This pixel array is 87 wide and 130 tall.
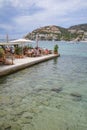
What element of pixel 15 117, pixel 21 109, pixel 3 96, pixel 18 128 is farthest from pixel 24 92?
pixel 18 128

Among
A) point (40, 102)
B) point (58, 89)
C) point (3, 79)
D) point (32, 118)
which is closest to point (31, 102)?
point (40, 102)

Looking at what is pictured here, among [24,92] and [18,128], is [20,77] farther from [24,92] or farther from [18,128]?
[18,128]

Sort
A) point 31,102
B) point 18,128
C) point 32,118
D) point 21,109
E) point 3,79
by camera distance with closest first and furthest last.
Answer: point 18,128 → point 32,118 → point 21,109 → point 31,102 → point 3,79

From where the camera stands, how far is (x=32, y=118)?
8.20 metres

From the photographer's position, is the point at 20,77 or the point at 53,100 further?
the point at 20,77

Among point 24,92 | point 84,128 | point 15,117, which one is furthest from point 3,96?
point 84,128

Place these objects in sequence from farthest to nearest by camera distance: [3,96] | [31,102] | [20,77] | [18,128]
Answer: [20,77], [3,96], [31,102], [18,128]

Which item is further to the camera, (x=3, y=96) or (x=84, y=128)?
(x=3, y=96)

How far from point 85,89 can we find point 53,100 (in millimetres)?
2713

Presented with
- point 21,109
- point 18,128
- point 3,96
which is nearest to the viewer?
point 18,128

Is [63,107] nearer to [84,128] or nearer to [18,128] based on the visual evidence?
[84,128]

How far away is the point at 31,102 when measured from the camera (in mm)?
10094

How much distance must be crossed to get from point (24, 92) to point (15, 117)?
A: 11.5 ft

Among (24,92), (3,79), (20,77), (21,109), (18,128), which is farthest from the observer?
(20,77)
